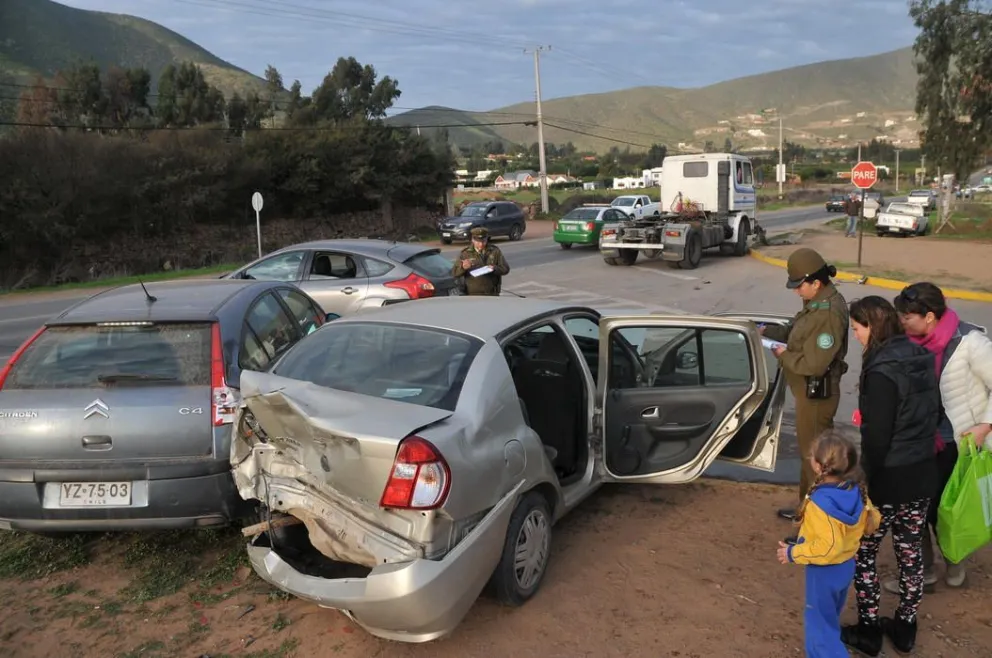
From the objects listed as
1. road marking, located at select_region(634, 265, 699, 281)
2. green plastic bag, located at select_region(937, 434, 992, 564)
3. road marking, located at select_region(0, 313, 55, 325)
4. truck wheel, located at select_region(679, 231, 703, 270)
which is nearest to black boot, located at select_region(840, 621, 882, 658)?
green plastic bag, located at select_region(937, 434, 992, 564)

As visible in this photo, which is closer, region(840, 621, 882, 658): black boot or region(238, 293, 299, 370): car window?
region(840, 621, 882, 658): black boot

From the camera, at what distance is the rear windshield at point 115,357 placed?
4.17m

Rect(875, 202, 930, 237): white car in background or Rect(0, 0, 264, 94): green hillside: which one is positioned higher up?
Rect(0, 0, 264, 94): green hillside

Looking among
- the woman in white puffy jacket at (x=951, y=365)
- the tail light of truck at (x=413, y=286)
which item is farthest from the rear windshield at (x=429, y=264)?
the woman in white puffy jacket at (x=951, y=365)

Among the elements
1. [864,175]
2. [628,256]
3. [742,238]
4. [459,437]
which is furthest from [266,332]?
[742,238]

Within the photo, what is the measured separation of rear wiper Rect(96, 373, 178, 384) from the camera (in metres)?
4.15

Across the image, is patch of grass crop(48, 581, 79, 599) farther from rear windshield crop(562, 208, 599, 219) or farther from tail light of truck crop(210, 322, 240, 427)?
rear windshield crop(562, 208, 599, 219)

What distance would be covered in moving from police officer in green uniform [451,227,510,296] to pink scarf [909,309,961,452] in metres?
5.64

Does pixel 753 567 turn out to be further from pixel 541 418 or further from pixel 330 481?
pixel 330 481

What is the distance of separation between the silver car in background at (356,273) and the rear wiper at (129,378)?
227 inches

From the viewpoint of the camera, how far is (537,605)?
3.78 m

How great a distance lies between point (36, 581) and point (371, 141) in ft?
126

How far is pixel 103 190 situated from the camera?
28.5 meters

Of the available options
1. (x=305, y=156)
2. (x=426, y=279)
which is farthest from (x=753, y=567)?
(x=305, y=156)
